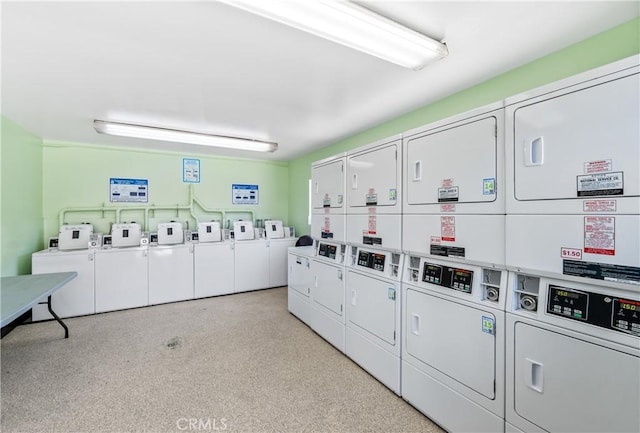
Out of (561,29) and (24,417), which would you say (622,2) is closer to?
(561,29)

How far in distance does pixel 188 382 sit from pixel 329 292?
4.97 feet

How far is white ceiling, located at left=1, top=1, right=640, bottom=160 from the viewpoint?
1582mm

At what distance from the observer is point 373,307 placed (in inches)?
94.3

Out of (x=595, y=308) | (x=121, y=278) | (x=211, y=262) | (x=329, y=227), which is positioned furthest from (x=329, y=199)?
(x=121, y=278)

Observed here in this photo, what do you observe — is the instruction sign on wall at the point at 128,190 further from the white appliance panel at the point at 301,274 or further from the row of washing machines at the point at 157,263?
the white appliance panel at the point at 301,274

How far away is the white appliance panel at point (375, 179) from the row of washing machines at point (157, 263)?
2895 millimetres

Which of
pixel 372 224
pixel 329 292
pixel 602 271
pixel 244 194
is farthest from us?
pixel 244 194

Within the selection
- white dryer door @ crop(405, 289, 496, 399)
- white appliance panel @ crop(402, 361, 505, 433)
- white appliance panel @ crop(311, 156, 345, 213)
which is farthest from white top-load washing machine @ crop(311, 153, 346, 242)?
white appliance panel @ crop(402, 361, 505, 433)

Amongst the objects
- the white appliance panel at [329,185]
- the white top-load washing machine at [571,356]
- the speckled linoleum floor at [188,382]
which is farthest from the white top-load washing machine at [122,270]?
the white top-load washing machine at [571,356]

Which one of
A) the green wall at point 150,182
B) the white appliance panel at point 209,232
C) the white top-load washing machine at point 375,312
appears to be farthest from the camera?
the white appliance panel at point 209,232

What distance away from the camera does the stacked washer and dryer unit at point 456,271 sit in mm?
1570

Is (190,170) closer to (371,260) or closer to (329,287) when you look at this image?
(329,287)

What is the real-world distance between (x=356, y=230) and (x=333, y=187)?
2.02 ft

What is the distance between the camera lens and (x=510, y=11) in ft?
5.17
